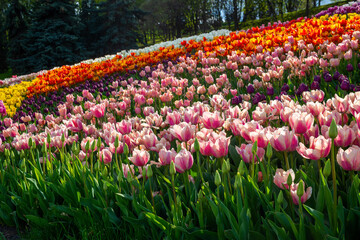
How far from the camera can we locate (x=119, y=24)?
99.7 feet

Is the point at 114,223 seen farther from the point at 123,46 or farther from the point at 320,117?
the point at 123,46

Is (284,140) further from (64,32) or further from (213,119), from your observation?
(64,32)

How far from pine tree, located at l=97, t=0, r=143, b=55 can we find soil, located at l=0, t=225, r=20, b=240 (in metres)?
28.4

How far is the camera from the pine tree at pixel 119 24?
97.7 ft

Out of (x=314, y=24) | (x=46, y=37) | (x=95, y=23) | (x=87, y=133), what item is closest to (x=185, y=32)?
(x=95, y=23)

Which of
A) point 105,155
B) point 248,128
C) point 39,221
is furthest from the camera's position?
point 39,221

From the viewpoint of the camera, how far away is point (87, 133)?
3418 millimetres

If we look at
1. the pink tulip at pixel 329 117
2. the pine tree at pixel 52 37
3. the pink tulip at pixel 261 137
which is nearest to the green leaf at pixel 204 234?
the pink tulip at pixel 261 137

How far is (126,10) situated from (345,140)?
31.2 metres

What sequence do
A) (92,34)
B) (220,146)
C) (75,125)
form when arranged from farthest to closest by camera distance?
(92,34) < (75,125) < (220,146)

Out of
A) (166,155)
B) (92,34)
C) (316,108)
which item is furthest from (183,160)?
(92,34)

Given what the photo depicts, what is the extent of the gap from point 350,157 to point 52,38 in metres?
28.6

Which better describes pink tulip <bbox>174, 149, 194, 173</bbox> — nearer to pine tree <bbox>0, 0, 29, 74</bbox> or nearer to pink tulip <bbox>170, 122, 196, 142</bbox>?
pink tulip <bbox>170, 122, 196, 142</bbox>

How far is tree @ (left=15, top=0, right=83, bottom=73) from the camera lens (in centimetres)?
2655
